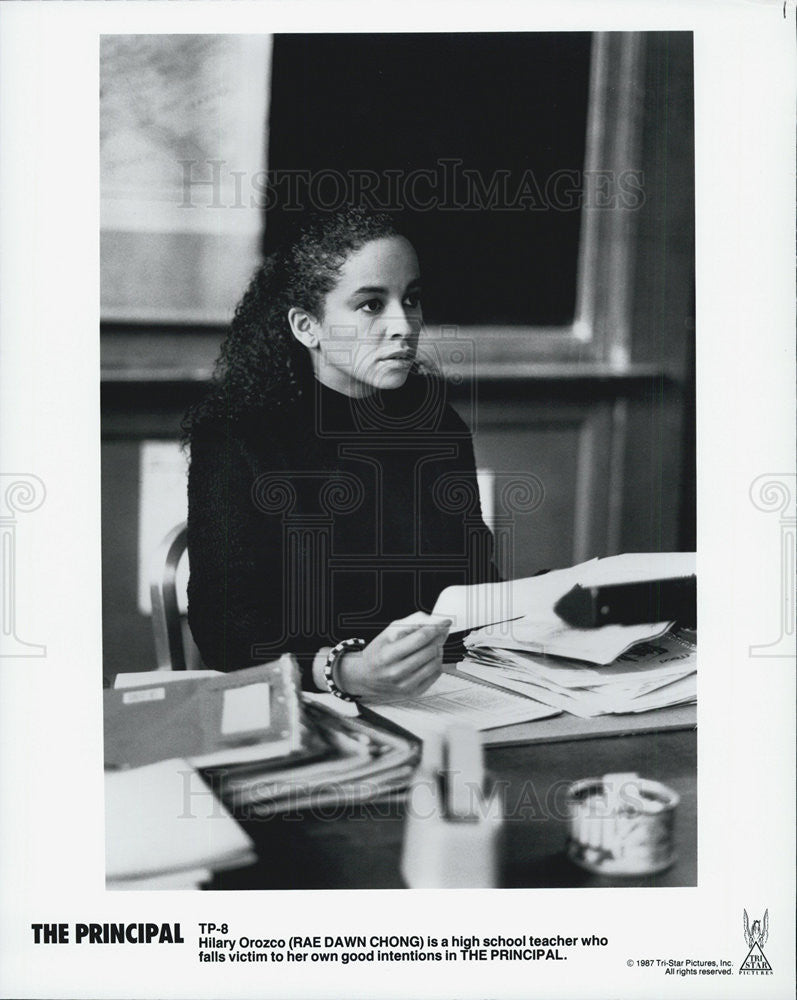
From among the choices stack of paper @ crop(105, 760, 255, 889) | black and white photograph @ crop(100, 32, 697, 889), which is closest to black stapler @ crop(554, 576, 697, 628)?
black and white photograph @ crop(100, 32, 697, 889)

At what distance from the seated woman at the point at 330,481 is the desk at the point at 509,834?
0.19 m

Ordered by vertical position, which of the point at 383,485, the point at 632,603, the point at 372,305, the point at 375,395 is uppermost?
the point at 372,305

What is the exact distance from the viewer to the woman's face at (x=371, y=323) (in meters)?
1.01

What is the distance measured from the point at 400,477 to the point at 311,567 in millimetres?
145

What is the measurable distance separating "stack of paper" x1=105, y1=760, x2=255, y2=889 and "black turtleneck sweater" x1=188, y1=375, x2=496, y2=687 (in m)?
0.14

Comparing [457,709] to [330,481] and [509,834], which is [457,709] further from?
[330,481]

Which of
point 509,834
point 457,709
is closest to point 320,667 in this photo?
point 457,709

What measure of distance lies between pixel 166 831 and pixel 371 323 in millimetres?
618

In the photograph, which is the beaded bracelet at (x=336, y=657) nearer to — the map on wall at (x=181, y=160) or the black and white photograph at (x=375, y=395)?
the black and white photograph at (x=375, y=395)

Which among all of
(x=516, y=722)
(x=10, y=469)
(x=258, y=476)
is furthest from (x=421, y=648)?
(x=10, y=469)

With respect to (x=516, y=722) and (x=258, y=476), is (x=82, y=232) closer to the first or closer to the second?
(x=258, y=476)

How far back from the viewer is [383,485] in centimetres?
101

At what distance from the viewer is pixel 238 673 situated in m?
1.00

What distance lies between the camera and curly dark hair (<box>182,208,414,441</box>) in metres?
1.01
